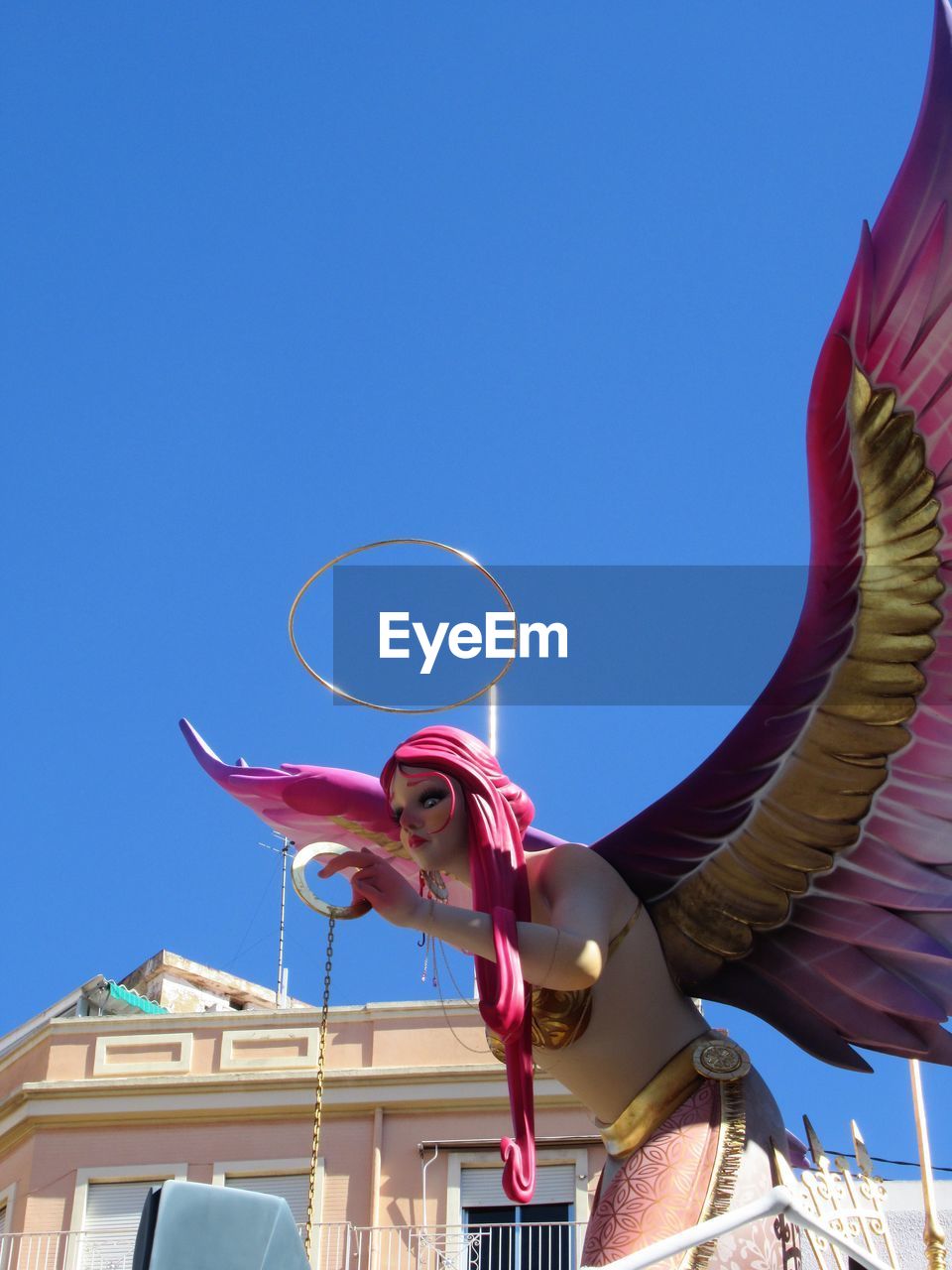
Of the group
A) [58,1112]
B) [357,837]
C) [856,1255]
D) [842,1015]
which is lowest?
[856,1255]

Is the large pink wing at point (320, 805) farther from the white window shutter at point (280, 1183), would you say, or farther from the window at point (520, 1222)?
the white window shutter at point (280, 1183)

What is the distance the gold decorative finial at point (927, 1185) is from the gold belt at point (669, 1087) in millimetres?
730

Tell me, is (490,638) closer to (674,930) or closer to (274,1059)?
(674,930)

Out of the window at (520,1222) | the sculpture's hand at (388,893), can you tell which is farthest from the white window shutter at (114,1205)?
the sculpture's hand at (388,893)

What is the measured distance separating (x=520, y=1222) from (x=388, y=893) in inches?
520

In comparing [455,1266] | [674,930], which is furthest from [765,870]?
[455,1266]

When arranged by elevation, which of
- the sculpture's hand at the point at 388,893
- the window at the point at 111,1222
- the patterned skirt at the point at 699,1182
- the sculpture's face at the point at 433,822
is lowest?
the patterned skirt at the point at 699,1182

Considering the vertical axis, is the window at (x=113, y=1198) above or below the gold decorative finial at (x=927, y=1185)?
above

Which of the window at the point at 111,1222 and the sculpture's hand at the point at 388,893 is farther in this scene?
the window at the point at 111,1222

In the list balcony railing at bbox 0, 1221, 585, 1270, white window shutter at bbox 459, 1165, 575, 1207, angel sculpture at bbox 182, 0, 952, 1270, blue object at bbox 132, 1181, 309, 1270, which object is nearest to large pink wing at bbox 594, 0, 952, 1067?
angel sculpture at bbox 182, 0, 952, 1270

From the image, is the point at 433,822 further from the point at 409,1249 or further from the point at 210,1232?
the point at 409,1249

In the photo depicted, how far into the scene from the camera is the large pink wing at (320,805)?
944 centimetres

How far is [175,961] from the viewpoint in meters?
26.6

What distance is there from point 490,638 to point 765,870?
213cm
